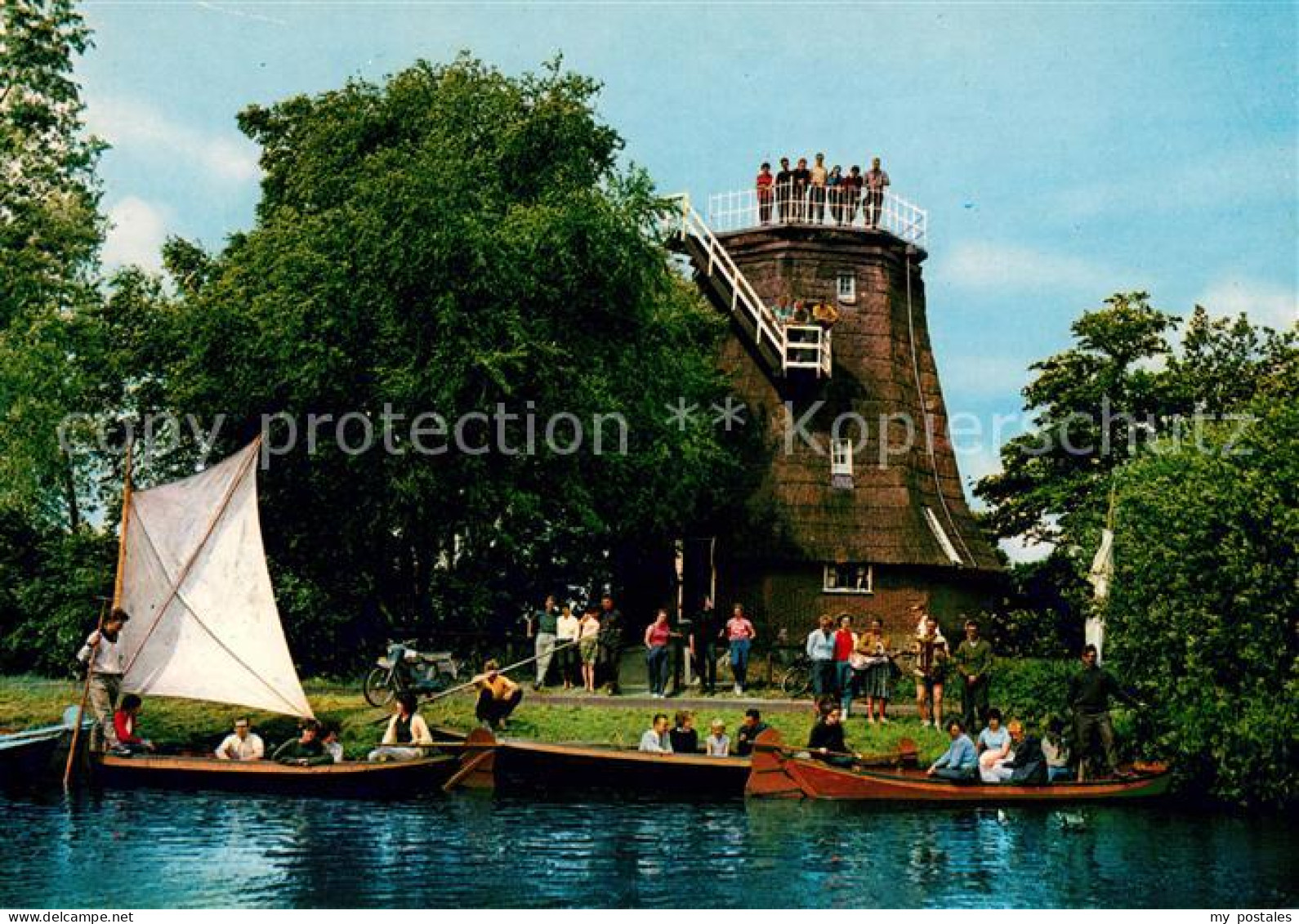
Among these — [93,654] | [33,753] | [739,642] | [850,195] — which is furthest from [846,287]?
[33,753]

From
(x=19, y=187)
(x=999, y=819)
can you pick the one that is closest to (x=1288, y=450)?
(x=999, y=819)

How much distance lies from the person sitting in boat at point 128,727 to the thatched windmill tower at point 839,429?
56.4 ft

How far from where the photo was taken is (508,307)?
3547cm

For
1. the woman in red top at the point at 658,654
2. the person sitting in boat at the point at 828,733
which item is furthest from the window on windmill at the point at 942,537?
the person sitting in boat at the point at 828,733

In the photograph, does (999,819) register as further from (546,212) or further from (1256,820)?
(546,212)

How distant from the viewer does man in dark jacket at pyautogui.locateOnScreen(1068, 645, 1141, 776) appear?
28.2 metres

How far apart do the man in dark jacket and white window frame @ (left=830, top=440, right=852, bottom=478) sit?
1538 centimetres

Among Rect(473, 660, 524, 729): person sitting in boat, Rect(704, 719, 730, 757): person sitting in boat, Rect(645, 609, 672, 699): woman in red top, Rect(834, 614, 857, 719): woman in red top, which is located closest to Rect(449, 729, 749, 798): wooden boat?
Rect(704, 719, 730, 757): person sitting in boat

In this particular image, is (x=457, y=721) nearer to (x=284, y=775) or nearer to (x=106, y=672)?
(x=284, y=775)

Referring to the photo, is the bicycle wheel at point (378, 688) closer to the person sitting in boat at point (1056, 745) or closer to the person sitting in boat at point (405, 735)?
the person sitting in boat at point (405, 735)

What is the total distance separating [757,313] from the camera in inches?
1745

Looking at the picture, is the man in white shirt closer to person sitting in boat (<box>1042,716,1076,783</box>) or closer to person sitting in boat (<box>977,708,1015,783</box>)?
person sitting in boat (<box>977,708,1015,783</box>)

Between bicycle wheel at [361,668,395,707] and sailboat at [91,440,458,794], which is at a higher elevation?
sailboat at [91,440,458,794]

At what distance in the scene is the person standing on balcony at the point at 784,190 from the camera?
45.6 m
